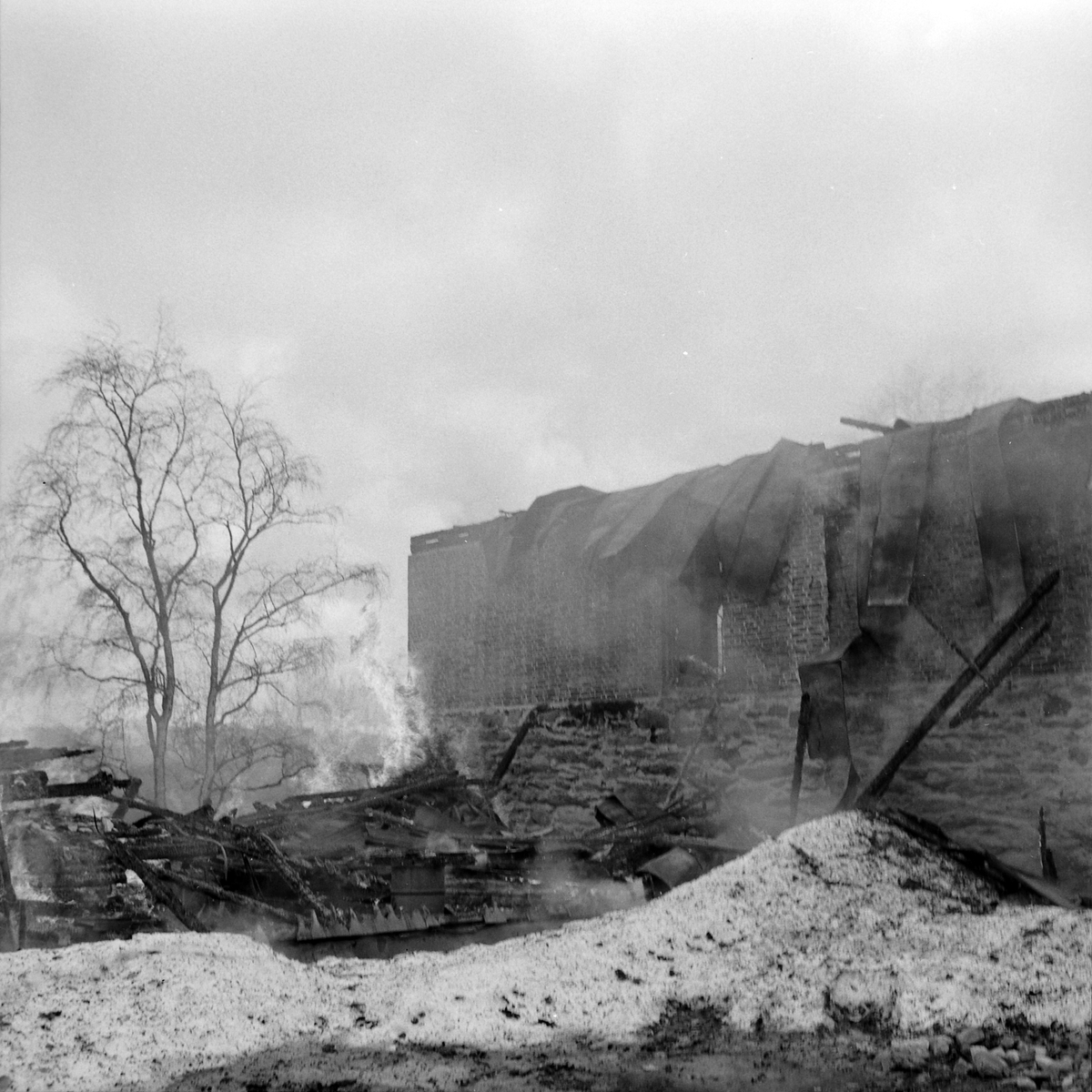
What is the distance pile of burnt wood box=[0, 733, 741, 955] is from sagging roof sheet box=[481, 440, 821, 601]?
3.21m

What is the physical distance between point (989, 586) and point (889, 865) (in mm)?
3467

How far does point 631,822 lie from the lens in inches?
482

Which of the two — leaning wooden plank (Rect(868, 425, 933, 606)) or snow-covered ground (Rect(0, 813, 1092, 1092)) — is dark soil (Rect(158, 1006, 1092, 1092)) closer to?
snow-covered ground (Rect(0, 813, 1092, 1092))

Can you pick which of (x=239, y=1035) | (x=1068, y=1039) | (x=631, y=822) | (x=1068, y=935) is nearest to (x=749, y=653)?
(x=631, y=822)

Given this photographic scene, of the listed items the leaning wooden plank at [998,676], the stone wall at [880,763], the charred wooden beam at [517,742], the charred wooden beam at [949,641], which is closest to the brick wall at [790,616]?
the stone wall at [880,763]

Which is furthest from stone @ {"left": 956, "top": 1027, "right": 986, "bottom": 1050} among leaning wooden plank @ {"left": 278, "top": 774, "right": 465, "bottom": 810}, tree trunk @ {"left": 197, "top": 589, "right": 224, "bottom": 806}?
tree trunk @ {"left": 197, "top": 589, "right": 224, "bottom": 806}

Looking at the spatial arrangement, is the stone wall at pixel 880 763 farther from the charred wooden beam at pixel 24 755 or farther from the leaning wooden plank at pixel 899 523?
the charred wooden beam at pixel 24 755

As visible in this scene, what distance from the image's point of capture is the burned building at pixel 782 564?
1126 centimetres

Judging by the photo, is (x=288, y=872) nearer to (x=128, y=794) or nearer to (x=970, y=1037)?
(x=128, y=794)

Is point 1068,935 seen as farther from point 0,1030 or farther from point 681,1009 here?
point 0,1030

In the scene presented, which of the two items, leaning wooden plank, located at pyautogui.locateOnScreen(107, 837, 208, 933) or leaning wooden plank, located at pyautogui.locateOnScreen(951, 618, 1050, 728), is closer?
leaning wooden plank, located at pyautogui.locateOnScreen(107, 837, 208, 933)

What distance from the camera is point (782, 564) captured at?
517 inches

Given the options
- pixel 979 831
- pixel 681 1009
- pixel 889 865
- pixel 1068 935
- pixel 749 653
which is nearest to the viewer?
pixel 681 1009

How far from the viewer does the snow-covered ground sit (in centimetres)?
644
